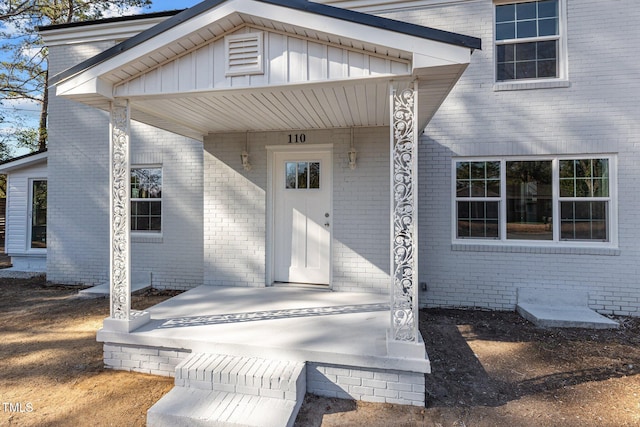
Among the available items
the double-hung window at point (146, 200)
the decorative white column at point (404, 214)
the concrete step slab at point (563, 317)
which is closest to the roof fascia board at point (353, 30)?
the decorative white column at point (404, 214)

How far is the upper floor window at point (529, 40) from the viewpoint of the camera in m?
5.18

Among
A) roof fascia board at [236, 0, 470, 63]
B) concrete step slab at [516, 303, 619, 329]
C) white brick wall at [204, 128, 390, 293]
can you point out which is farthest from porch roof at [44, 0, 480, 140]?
concrete step slab at [516, 303, 619, 329]

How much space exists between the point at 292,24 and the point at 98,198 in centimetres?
571

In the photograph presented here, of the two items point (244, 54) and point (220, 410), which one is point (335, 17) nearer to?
point (244, 54)

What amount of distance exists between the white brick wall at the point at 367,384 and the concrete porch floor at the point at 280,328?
88 millimetres

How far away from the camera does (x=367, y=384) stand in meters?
2.91

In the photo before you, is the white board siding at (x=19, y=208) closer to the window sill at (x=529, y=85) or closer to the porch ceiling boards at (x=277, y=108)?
the porch ceiling boards at (x=277, y=108)

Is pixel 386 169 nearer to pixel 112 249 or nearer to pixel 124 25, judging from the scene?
pixel 112 249

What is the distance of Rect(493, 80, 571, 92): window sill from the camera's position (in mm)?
5035

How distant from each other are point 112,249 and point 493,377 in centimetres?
410

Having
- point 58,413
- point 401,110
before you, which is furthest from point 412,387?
point 58,413

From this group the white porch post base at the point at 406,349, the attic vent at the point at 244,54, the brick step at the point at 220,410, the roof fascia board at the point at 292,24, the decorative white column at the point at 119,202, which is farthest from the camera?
the decorative white column at the point at 119,202

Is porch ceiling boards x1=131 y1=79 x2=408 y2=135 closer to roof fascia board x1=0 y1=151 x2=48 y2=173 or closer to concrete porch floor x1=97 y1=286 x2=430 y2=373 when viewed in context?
concrete porch floor x1=97 y1=286 x2=430 y2=373

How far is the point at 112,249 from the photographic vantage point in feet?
11.7
